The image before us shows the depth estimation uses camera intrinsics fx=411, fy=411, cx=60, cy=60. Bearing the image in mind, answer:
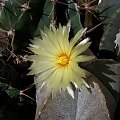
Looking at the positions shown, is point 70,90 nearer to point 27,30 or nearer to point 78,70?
point 78,70

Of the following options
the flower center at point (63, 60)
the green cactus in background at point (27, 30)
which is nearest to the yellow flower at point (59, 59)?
the flower center at point (63, 60)

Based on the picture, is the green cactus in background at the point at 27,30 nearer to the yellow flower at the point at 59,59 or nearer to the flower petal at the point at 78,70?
the yellow flower at the point at 59,59

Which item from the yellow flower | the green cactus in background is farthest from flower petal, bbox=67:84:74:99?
the green cactus in background

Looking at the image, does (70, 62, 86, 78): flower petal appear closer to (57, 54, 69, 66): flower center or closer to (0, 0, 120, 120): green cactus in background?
(57, 54, 69, 66): flower center

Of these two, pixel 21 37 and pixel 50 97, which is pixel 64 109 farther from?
pixel 21 37

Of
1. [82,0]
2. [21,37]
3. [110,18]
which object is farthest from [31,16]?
[110,18]

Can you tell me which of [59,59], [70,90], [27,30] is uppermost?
[27,30]

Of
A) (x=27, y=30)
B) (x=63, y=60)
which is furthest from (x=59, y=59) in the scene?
(x=27, y=30)
